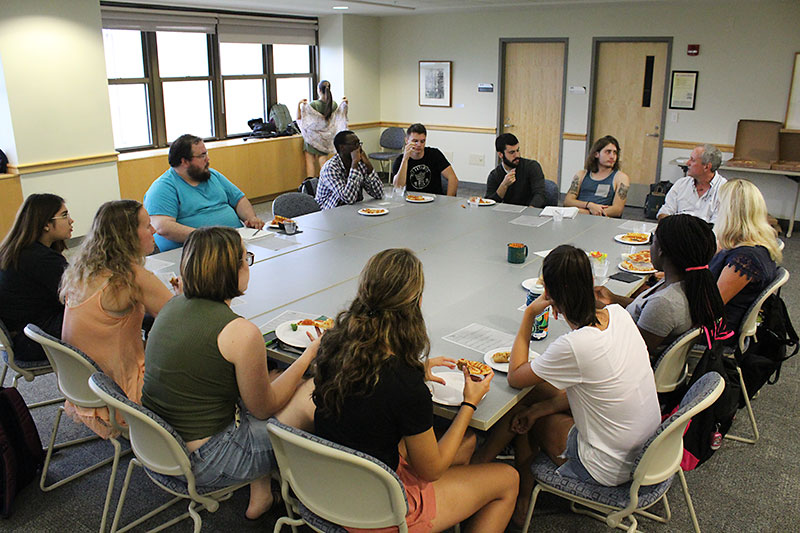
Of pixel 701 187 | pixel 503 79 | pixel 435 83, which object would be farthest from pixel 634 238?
pixel 435 83

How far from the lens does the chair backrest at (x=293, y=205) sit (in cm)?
459

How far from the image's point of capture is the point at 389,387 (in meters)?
1.71

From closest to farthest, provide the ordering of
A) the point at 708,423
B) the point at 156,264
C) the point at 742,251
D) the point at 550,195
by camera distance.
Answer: the point at 708,423
the point at 742,251
the point at 156,264
the point at 550,195

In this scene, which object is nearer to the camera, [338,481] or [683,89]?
[338,481]

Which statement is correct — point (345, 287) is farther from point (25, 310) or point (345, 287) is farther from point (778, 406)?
point (778, 406)

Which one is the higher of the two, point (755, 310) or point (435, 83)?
point (435, 83)

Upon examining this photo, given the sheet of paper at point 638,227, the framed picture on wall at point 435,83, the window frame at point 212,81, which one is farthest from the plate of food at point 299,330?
the framed picture on wall at point 435,83

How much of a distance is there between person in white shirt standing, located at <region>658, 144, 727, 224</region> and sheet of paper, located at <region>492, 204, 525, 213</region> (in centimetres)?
94

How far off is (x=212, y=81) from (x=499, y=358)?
22.2ft

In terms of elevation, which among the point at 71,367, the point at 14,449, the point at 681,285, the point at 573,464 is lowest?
the point at 14,449

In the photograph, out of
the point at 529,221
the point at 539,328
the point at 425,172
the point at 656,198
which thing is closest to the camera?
the point at 539,328

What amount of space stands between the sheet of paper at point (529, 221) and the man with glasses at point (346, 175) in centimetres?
114

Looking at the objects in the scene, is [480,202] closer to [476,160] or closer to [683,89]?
[683,89]

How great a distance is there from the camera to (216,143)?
7.86m
